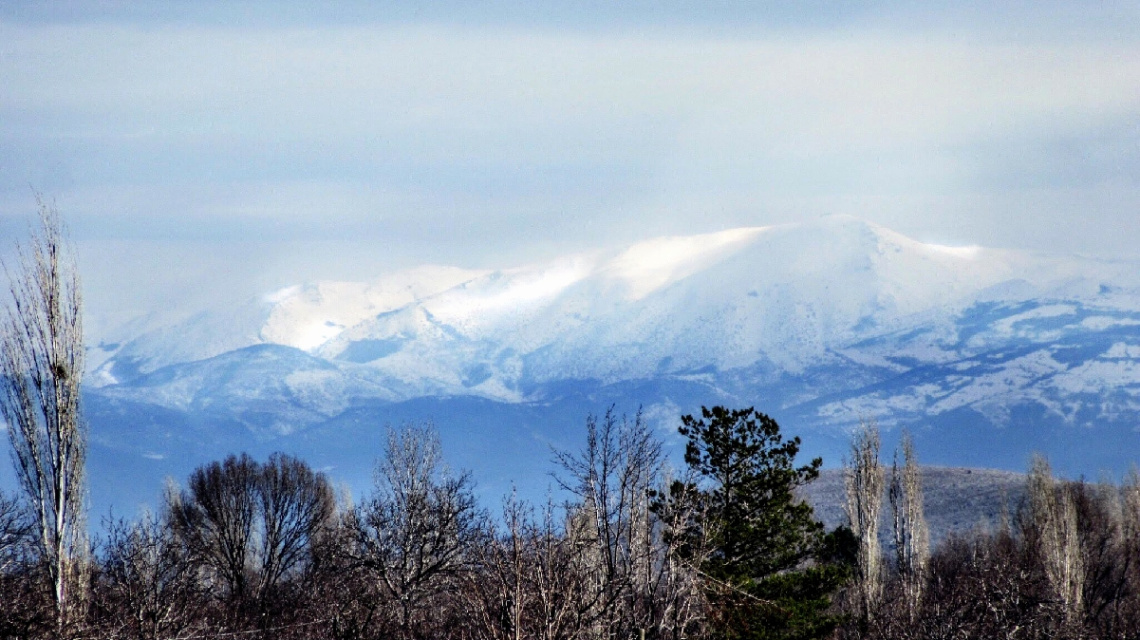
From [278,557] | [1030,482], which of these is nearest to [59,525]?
[278,557]

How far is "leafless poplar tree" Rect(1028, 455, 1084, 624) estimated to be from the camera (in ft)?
239

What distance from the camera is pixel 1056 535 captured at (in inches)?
3078

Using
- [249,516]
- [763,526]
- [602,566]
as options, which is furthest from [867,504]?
[602,566]

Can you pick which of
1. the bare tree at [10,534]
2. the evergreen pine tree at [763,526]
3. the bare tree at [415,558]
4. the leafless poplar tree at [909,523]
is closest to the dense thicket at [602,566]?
the evergreen pine tree at [763,526]

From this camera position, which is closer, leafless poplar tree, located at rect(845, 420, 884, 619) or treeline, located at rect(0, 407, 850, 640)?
treeline, located at rect(0, 407, 850, 640)

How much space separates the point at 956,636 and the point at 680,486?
889 centimetres

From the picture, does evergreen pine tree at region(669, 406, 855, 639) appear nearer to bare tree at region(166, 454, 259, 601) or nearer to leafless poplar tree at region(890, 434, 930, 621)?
leafless poplar tree at region(890, 434, 930, 621)

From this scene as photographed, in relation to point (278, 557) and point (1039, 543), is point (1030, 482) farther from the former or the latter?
point (278, 557)

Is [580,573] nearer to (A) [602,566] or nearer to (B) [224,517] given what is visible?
(A) [602,566]

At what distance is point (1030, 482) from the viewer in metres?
92.0

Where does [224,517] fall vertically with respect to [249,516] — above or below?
below

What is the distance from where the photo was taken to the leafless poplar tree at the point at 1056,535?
72.9 m

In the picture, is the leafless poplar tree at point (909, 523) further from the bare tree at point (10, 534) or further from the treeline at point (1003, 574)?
the bare tree at point (10, 534)

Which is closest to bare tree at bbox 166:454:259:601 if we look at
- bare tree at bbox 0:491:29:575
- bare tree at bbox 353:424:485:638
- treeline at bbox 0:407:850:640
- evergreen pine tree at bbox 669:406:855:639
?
treeline at bbox 0:407:850:640
